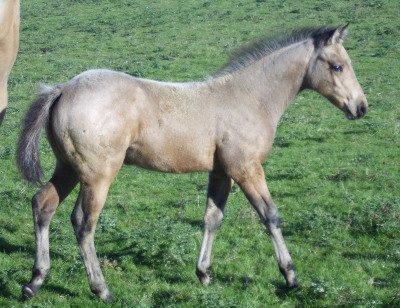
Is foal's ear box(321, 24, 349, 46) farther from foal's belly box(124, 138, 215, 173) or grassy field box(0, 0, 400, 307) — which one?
foal's belly box(124, 138, 215, 173)

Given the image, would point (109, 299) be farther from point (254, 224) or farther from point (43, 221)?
point (254, 224)

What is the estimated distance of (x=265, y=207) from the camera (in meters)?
5.34

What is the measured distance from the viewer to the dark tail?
4.83 meters

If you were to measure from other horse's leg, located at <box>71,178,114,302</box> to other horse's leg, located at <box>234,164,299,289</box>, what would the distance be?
132cm

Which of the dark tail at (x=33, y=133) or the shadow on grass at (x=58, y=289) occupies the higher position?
the dark tail at (x=33, y=133)

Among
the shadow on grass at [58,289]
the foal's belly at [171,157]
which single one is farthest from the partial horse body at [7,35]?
the shadow on grass at [58,289]

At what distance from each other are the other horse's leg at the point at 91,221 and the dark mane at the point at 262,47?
1.83 meters

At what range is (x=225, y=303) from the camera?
4727 mm

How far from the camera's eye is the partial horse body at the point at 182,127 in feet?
15.8

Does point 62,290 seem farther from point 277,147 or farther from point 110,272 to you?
point 277,147

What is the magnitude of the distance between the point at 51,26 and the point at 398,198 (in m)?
21.1

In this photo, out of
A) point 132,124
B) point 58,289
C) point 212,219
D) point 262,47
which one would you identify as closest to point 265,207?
point 212,219

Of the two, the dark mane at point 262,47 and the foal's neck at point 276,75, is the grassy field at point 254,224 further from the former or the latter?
the foal's neck at point 276,75

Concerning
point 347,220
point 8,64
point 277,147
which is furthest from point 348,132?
point 8,64
